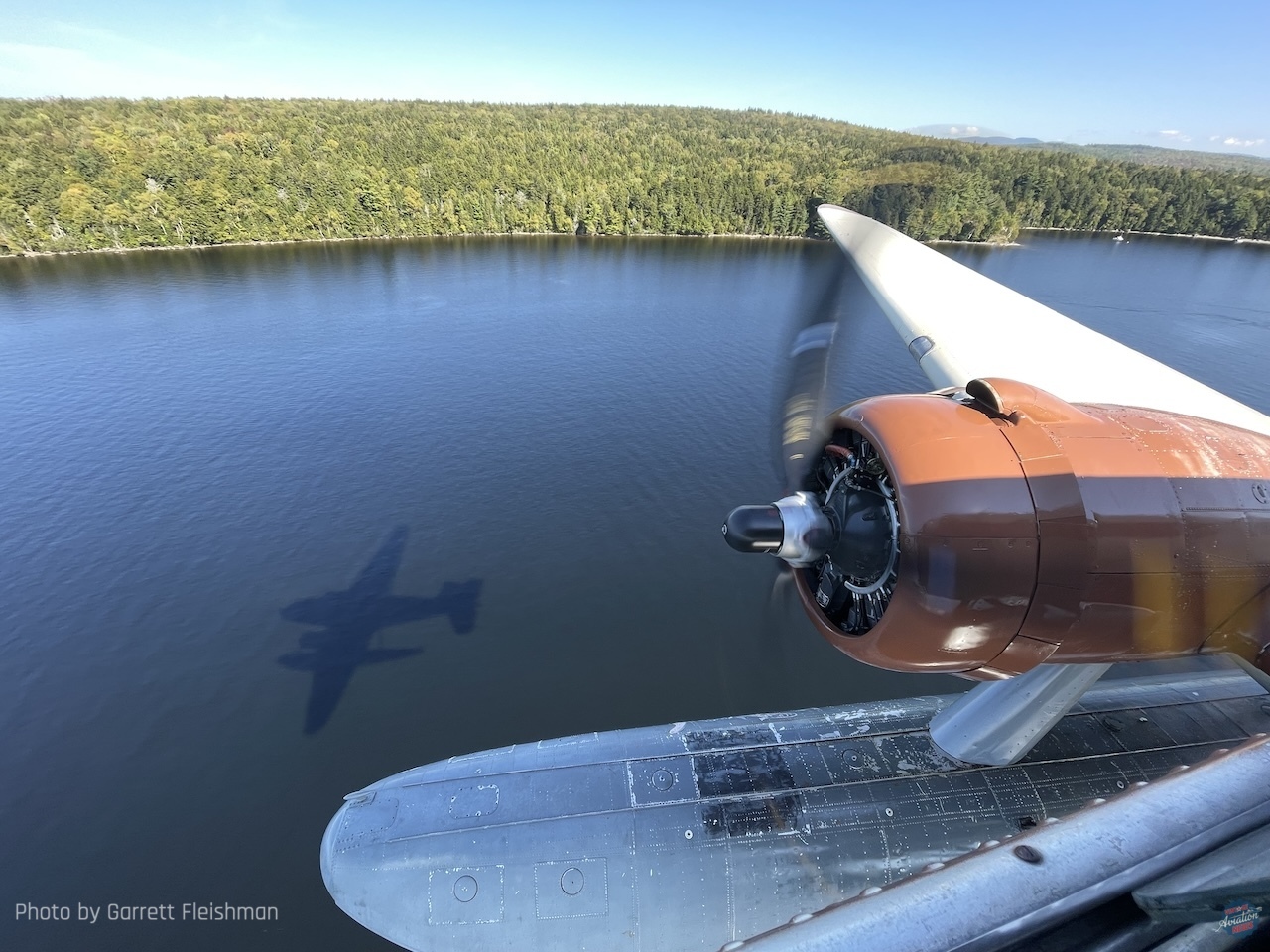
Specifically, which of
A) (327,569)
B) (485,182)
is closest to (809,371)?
(327,569)

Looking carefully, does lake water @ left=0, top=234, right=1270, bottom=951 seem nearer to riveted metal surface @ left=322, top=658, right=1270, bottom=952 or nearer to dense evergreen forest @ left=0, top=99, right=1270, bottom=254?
riveted metal surface @ left=322, top=658, right=1270, bottom=952

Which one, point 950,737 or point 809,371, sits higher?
point 809,371

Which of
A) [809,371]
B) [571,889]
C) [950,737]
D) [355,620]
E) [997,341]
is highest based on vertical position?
[997,341]

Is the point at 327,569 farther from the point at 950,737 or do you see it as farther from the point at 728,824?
the point at 950,737

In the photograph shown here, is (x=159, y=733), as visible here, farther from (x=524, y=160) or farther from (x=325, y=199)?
(x=524, y=160)

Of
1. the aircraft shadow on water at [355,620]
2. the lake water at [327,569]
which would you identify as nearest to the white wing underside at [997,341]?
the lake water at [327,569]

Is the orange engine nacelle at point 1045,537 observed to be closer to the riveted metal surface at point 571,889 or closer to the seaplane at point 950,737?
the seaplane at point 950,737
